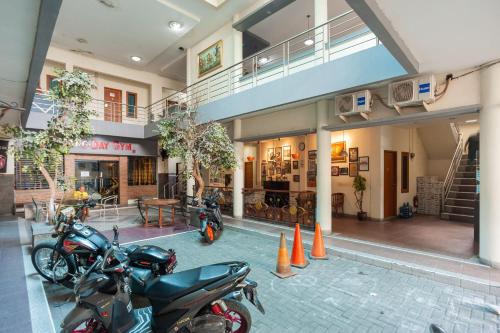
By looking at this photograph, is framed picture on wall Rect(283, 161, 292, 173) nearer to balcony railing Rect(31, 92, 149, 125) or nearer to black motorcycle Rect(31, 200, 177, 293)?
balcony railing Rect(31, 92, 149, 125)

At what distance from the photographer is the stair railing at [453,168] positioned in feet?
29.2

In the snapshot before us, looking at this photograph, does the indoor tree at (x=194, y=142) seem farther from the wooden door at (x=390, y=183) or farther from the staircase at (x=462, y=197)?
the staircase at (x=462, y=197)

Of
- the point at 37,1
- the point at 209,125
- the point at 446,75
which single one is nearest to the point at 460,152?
the point at 446,75

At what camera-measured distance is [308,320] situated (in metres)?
2.79

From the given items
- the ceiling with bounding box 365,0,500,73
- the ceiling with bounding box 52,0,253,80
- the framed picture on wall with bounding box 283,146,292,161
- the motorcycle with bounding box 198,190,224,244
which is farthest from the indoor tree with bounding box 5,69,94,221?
the framed picture on wall with bounding box 283,146,292,161

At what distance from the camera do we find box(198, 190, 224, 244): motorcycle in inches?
223

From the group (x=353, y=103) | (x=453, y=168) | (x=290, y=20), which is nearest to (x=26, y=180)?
(x=290, y=20)

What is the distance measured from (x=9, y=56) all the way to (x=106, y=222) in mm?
5294

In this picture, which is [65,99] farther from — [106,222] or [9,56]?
[106,222]

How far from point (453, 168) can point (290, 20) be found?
7.87 m

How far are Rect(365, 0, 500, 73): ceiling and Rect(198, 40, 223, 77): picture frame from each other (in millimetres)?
6753

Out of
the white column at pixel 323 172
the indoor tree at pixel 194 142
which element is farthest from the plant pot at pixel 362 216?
the indoor tree at pixel 194 142

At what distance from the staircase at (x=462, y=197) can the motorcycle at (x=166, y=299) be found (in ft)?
27.4

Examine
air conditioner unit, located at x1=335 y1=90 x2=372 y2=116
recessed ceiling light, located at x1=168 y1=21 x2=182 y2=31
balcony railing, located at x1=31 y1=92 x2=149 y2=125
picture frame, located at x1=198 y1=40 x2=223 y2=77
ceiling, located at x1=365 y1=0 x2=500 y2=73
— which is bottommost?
air conditioner unit, located at x1=335 y1=90 x2=372 y2=116
